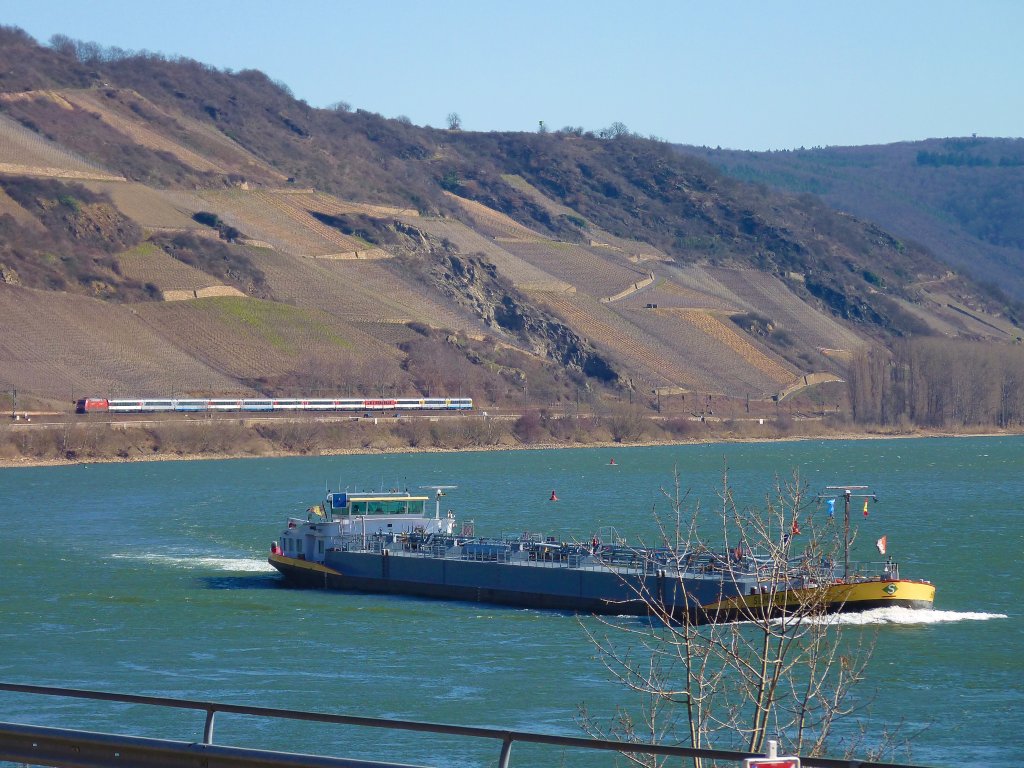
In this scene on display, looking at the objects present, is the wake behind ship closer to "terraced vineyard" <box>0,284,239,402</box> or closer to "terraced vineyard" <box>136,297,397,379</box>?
"terraced vineyard" <box>0,284,239,402</box>

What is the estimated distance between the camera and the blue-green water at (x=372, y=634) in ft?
103

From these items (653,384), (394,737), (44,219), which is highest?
(44,219)

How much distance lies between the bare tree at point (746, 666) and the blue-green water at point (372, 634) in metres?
1.16

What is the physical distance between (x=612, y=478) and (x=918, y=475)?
20.9 metres

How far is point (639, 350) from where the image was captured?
18975 centimetres

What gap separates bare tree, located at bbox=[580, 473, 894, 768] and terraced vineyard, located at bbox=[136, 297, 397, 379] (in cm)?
11437

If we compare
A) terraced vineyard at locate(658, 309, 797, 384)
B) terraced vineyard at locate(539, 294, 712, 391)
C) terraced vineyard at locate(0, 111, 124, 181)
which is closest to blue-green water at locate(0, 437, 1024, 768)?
terraced vineyard at locate(539, 294, 712, 391)

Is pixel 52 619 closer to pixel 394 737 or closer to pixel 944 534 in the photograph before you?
pixel 394 737

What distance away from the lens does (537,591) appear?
4778cm

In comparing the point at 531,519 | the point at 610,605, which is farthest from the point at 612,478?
the point at 610,605

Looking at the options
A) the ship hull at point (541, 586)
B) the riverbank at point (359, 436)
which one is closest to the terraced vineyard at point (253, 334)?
the riverbank at point (359, 436)

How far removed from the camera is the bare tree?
1775 cm

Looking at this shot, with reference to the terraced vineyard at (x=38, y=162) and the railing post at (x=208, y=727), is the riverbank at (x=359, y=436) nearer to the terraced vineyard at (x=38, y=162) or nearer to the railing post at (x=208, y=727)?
the terraced vineyard at (x=38, y=162)

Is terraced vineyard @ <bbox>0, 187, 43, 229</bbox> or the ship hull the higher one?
terraced vineyard @ <bbox>0, 187, 43, 229</bbox>
